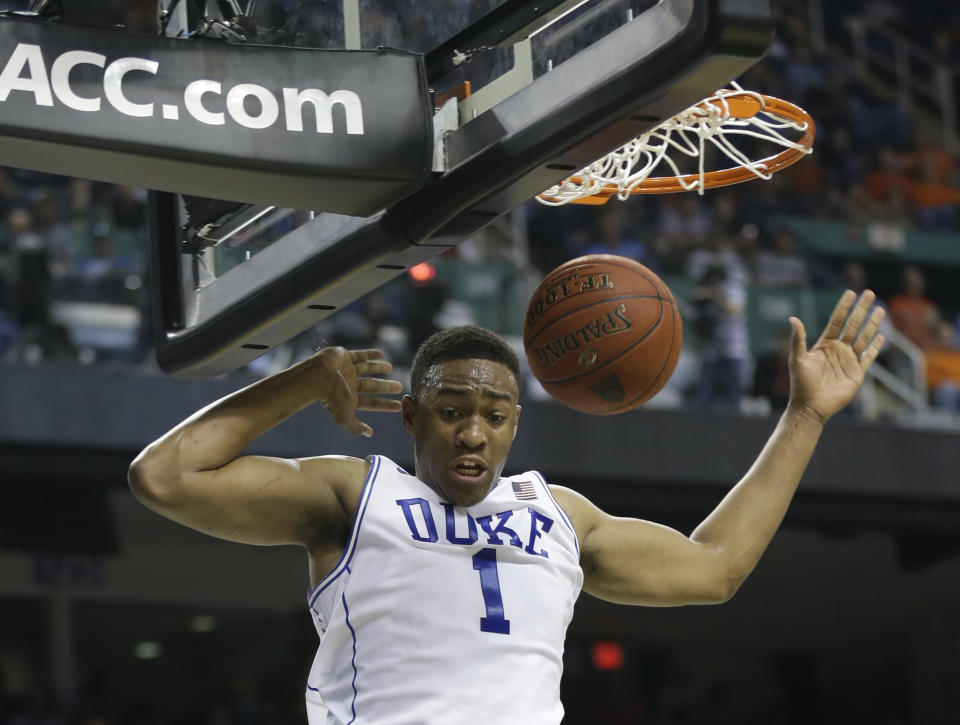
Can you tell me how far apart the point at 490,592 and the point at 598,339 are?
0.65 metres

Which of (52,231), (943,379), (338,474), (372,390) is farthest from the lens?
(943,379)

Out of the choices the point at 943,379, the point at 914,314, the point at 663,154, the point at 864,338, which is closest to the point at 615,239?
the point at 914,314

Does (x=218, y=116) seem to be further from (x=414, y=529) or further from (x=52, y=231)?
(x=52, y=231)

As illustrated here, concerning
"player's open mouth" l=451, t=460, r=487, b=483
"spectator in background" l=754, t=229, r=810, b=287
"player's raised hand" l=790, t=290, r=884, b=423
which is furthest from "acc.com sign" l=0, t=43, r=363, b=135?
"spectator in background" l=754, t=229, r=810, b=287

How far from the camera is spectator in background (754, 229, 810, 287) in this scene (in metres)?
8.80

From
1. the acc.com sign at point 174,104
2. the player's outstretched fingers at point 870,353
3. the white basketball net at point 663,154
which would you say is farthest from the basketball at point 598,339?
the acc.com sign at point 174,104

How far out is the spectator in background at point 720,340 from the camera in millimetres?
8195

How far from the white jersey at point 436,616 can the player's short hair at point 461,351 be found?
0.18 metres

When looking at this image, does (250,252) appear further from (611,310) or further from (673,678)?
(673,678)

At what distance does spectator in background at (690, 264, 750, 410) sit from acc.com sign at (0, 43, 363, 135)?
5.96 m

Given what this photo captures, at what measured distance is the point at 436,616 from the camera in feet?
8.41

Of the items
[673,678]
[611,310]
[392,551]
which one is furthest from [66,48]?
[673,678]

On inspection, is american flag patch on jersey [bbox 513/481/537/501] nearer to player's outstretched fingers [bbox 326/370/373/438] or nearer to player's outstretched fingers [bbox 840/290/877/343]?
player's outstretched fingers [bbox 326/370/373/438]

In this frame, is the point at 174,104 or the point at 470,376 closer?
the point at 174,104
